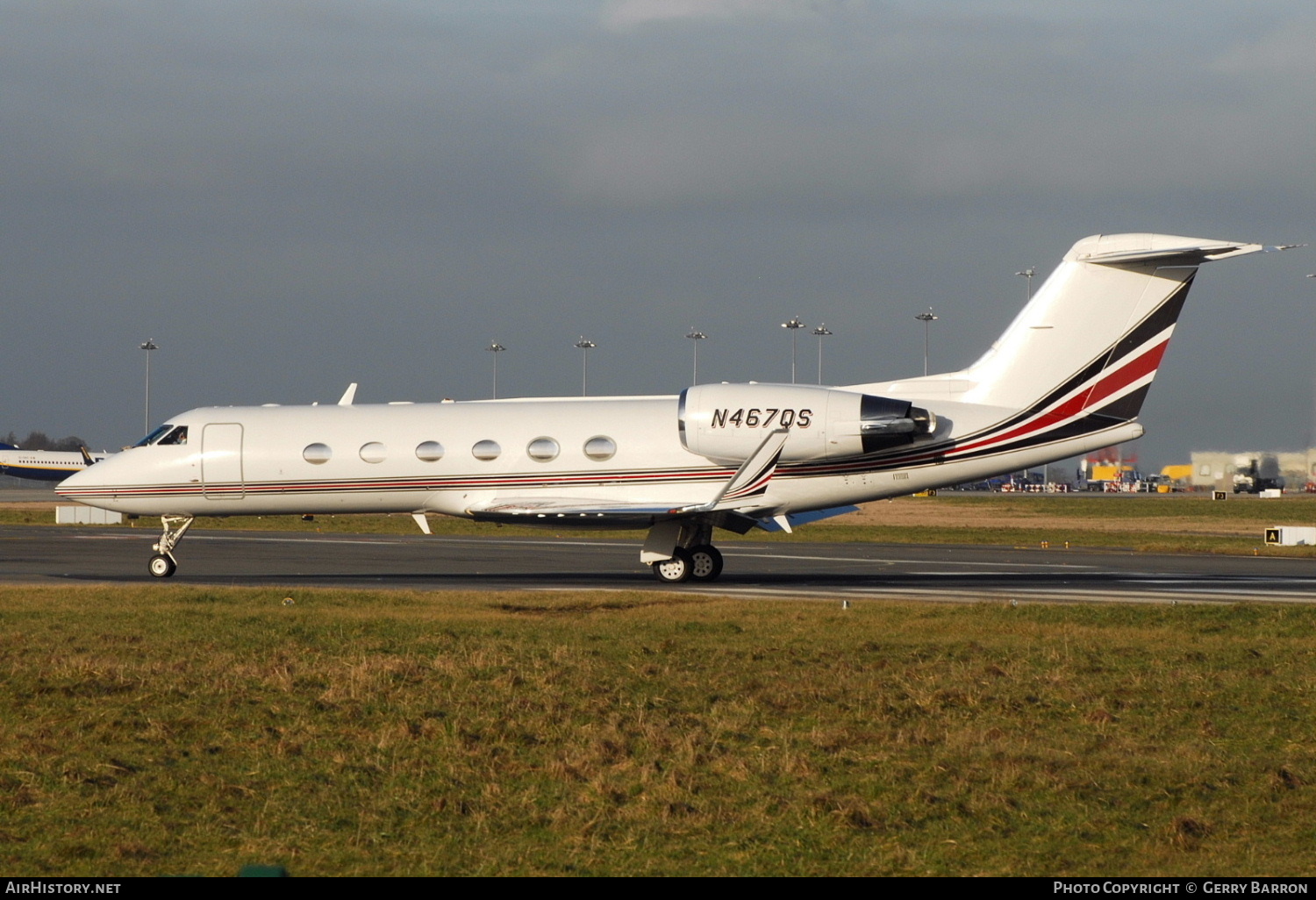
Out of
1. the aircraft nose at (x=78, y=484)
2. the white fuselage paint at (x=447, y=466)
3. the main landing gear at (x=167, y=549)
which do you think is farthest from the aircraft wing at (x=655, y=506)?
the aircraft nose at (x=78, y=484)

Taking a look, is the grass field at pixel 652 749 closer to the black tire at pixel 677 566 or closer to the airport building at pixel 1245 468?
the black tire at pixel 677 566

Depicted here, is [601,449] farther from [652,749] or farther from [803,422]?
[652,749]

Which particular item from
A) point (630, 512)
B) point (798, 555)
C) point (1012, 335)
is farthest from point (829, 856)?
point (798, 555)

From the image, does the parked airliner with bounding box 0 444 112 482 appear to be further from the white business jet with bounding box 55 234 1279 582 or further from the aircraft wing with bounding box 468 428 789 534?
the aircraft wing with bounding box 468 428 789 534

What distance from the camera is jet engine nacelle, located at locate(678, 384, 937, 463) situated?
75.9ft

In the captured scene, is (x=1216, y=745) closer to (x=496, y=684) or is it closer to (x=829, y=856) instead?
(x=829, y=856)

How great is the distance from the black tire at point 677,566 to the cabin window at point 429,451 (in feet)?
15.1

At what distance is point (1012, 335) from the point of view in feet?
78.3

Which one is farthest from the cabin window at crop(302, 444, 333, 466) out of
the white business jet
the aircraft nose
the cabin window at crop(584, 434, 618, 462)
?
the cabin window at crop(584, 434, 618, 462)

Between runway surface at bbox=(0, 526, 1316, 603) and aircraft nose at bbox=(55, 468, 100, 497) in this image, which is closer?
runway surface at bbox=(0, 526, 1316, 603)

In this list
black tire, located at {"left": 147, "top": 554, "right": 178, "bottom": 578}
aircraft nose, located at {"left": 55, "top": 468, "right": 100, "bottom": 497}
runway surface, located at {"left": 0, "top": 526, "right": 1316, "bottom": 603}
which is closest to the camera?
runway surface, located at {"left": 0, "top": 526, "right": 1316, "bottom": 603}

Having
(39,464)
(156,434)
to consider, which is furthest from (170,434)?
(39,464)

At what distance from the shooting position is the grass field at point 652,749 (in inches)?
288

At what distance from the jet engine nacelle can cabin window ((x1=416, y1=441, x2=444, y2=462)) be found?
474 centimetres
